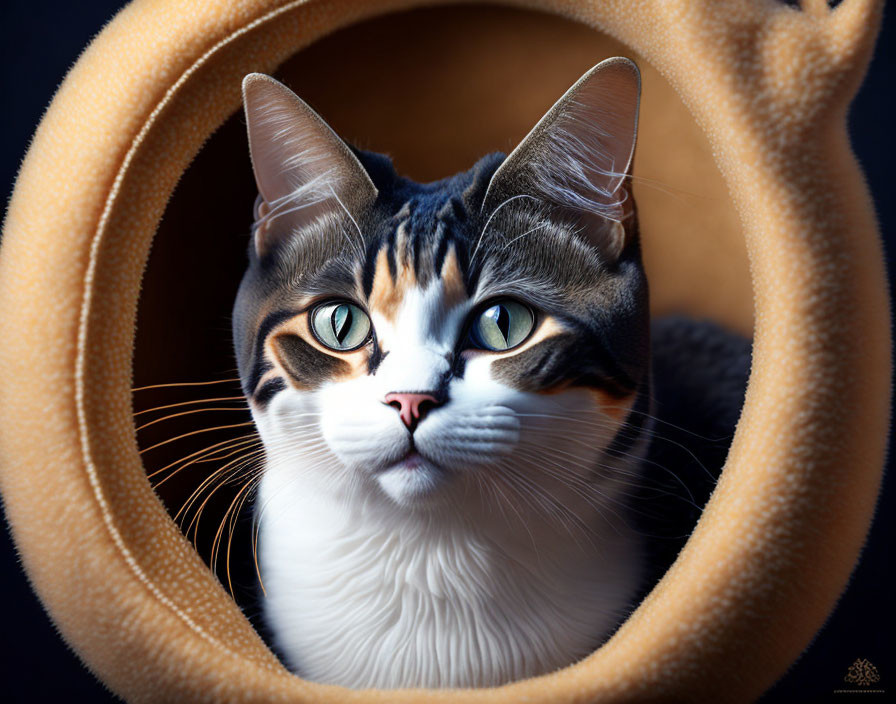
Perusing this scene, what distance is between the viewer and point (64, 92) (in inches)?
32.3

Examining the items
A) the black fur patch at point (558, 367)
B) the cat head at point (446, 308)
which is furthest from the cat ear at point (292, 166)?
the black fur patch at point (558, 367)

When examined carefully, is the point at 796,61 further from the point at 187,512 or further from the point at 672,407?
the point at 187,512

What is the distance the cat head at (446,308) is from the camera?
69 centimetres

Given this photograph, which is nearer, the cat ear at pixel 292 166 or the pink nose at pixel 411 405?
the pink nose at pixel 411 405

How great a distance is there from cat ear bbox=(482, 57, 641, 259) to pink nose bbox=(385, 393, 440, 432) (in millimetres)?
218

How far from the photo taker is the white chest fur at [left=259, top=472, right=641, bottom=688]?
0.77 meters

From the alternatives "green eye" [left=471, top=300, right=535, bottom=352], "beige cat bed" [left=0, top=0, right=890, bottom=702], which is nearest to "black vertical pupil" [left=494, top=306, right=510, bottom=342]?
"green eye" [left=471, top=300, right=535, bottom=352]

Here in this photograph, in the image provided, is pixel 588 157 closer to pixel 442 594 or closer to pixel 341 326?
pixel 341 326

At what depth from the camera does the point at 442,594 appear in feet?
2.53

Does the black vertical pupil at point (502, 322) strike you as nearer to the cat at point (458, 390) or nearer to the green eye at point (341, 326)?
the cat at point (458, 390)

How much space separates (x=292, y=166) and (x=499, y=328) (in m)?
0.27

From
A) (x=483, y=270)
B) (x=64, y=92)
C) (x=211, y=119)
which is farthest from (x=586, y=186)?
(x=64, y=92)

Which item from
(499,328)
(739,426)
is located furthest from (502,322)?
(739,426)

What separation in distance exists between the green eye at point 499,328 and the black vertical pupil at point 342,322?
0.12 metres
